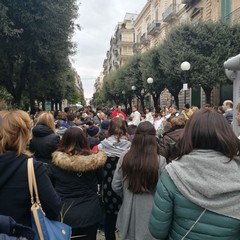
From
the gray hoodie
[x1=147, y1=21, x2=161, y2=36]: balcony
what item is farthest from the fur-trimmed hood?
[x1=147, y1=21, x2=161, y2=36]: balcony

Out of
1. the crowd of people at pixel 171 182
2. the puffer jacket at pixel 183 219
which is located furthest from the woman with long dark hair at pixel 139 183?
the puffer jacket at pixel 183 219

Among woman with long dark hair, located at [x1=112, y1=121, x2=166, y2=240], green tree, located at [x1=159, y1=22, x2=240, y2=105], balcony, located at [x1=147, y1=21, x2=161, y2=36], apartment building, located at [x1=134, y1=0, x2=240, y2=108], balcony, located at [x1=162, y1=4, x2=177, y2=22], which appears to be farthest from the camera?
balcony, located at [x1=147, y1=21, x2=161, y2=36]

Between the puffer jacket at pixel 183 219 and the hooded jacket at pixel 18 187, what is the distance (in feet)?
2.47

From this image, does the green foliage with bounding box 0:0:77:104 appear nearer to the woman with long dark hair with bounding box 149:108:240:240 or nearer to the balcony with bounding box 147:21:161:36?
the woman with long dark hair with bounding box 149:108:240:240

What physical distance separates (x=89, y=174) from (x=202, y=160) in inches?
68.1

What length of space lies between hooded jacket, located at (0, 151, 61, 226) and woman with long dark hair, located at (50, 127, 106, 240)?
109 centimetres

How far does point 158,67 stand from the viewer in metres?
26.6

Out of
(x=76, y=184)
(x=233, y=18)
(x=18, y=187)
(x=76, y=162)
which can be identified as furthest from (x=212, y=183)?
(x=233, y=18)

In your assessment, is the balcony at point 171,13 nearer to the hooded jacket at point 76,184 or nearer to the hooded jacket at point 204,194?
the hooded jacket at point 76,184

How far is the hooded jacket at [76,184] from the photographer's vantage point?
11.0 feet

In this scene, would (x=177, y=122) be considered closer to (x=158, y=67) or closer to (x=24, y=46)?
(x=24, y=46)

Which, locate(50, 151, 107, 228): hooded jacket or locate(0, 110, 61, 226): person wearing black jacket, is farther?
locate(50, 151, 107, 228): hooded jacket

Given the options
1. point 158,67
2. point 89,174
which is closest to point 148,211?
point 89,174

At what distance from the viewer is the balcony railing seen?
21.7 meters
